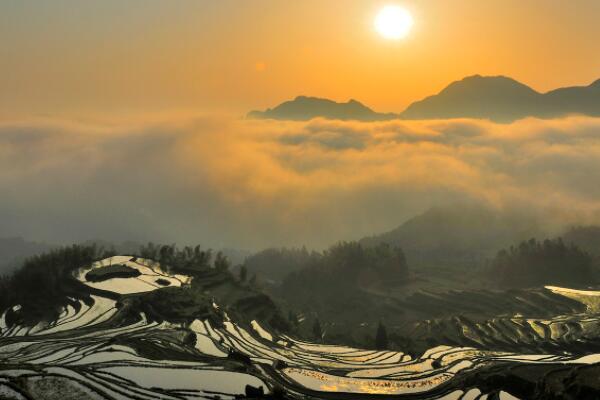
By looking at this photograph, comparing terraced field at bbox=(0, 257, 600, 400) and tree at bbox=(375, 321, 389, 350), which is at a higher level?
terraced field at bbox=(0, 257, 600, 400)

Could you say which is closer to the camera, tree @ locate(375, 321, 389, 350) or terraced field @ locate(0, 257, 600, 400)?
terraced field @ locate(0, 257, 600, 400)

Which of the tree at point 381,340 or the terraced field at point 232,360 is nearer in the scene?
the terraced field at point 232,360

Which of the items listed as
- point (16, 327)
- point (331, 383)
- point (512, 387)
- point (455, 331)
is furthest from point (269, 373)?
point (455, 331)

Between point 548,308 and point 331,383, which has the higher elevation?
point 331,383

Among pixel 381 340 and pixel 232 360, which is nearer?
pixel 232 360

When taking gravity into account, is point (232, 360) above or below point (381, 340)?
above

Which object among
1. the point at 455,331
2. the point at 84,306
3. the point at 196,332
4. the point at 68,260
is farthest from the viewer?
the point at 68,260

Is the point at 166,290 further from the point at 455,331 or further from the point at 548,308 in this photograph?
the point at 548,308

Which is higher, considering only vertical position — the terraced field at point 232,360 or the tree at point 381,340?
the terraced field at point 232,360
